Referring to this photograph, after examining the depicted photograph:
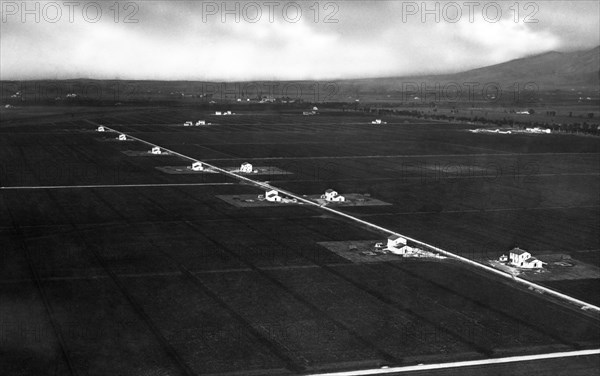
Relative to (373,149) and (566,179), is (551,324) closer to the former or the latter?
(566,179)

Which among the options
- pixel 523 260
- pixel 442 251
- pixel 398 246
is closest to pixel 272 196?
pixel 398 246

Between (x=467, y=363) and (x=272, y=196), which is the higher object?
(x=272, y=196)

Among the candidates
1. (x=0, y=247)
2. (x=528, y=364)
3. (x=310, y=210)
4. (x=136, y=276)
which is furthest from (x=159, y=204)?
(x=528, y=364)

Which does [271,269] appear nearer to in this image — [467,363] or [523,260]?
[523,260]

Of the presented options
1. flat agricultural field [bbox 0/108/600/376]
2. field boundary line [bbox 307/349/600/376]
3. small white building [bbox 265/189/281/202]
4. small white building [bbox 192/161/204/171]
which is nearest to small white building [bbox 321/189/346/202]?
flat agricultural field [bbox 0/108/600/376]

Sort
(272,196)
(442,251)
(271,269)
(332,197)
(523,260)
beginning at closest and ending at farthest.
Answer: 1. (271,269)
2. (523,260)
3. (442,251)
4. (272,196)
5. (332,197)

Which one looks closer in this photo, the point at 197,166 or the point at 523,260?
the point at 523,260

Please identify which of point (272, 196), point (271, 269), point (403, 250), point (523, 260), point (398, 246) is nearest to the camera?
point (271, 269)
